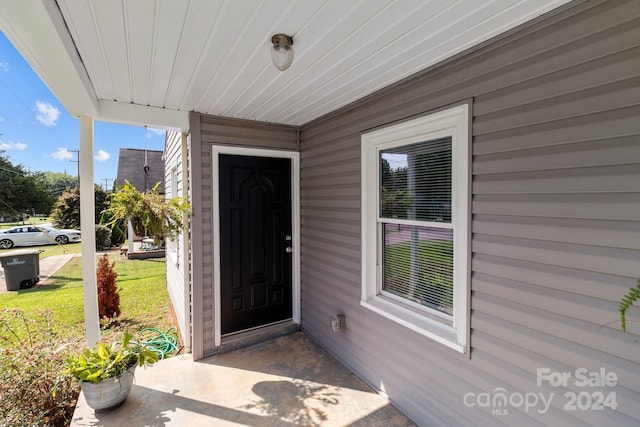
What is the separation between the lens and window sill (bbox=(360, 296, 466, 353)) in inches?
75.7

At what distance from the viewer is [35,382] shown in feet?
7.06

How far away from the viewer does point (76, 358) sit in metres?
2.28

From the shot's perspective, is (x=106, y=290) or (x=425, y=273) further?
(x=106, y=290)

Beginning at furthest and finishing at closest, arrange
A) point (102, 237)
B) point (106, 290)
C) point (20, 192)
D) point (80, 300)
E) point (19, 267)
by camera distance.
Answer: point (102, 237) < point (19, 267) < point (80, 300) < point (106, 290) < point (20, 192)

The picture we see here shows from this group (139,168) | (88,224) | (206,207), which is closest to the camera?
(88,224)

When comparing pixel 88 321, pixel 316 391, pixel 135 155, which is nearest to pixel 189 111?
pixel 88 321

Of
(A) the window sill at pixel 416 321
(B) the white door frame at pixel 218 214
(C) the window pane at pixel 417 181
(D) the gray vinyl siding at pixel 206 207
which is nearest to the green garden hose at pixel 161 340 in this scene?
(D) the gray vinyl siding at pixel 206 207

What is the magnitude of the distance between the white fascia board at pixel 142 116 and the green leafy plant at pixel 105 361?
77.5 inches

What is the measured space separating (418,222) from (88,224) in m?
2.86

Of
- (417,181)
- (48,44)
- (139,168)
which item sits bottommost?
(417,181)

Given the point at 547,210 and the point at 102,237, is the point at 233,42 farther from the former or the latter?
the point at 102,237

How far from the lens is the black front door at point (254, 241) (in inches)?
130

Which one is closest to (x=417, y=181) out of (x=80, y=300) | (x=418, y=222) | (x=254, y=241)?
(x=418, y=222)

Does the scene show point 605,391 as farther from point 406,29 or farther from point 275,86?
point 275,86
